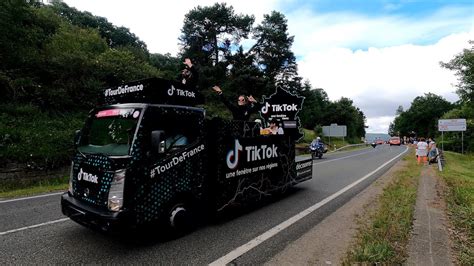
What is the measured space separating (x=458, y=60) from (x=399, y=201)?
127 feet

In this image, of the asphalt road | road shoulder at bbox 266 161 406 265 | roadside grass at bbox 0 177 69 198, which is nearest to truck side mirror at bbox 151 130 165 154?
the asphalt road

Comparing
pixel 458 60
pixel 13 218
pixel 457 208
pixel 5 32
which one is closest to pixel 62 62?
pixel 5 32

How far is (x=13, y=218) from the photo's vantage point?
5867 millimetres

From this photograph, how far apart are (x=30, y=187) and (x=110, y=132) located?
7410 millimetres

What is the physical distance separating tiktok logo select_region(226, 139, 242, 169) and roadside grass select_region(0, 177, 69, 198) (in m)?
6.29

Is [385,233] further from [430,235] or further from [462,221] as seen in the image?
[462,221]

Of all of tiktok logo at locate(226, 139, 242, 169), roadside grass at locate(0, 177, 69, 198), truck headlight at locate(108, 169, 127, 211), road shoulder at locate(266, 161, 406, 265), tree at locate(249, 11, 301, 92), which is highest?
tree at locate(249, 11, 301, 92)

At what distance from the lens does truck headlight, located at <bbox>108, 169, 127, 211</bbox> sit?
4.04 m

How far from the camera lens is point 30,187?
32.9 ft

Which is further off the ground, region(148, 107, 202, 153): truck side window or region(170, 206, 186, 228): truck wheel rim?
region(148, 107, 202, 153): truck side window

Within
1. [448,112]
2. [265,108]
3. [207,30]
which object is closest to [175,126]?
[265,108]

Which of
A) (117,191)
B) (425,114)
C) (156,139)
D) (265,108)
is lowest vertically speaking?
(117,191)

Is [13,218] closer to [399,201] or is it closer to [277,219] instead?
[277,219]

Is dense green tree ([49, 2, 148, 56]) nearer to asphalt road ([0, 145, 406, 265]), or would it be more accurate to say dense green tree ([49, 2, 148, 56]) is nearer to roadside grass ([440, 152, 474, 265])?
asphalt road ([0, 145, 406, 265])
